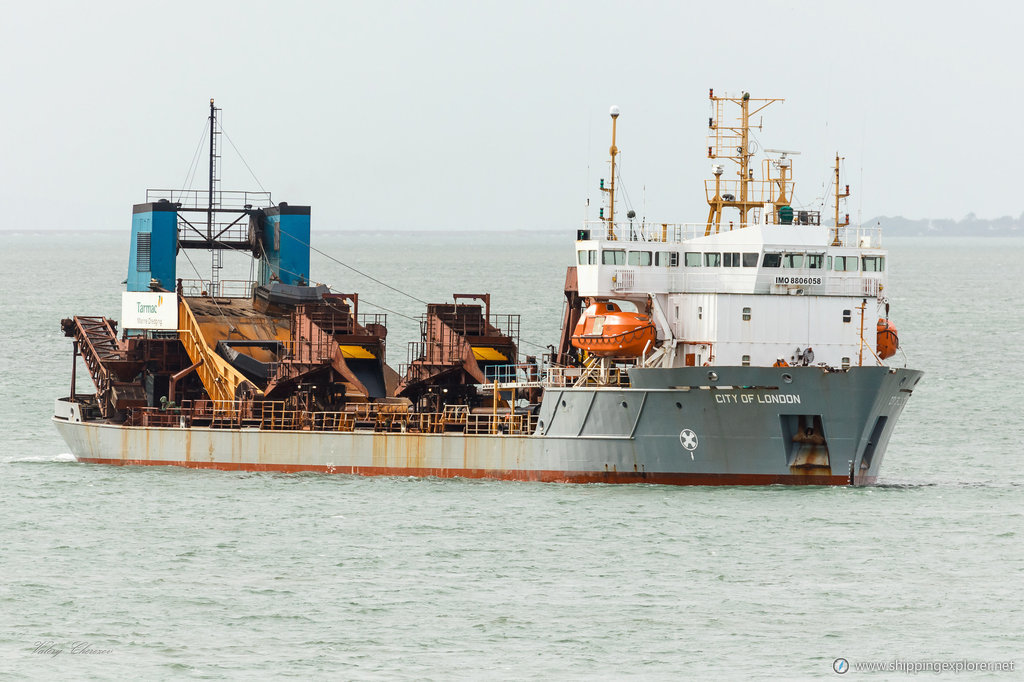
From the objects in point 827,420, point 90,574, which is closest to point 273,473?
point 90,574

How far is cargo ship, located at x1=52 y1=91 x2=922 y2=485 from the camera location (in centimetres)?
4200

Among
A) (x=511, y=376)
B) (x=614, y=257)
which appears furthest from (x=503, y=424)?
(x=614, y=257)

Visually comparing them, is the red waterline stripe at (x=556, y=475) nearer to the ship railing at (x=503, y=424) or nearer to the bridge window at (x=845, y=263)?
the ship railing at (x=503, y=424)

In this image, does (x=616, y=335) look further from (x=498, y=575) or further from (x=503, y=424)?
(x=498, y=575)

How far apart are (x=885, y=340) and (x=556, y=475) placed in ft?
31.9

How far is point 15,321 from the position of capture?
4122 inches

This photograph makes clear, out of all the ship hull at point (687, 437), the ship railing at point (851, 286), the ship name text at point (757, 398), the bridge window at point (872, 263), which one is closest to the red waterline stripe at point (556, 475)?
the ship hull at point (687, 437)

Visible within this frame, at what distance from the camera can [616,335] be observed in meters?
43.6

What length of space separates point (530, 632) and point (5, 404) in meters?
40.6

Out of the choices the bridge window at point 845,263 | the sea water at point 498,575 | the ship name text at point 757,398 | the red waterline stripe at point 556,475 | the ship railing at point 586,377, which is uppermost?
the bridge window at point 845,263

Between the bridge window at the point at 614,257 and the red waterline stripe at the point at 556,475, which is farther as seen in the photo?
the bridge window at the point at 614,257

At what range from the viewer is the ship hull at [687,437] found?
4128 cm

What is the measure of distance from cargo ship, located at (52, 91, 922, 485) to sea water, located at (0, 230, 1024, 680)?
3.11 ft

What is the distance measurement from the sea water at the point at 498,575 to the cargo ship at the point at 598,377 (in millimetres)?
949
